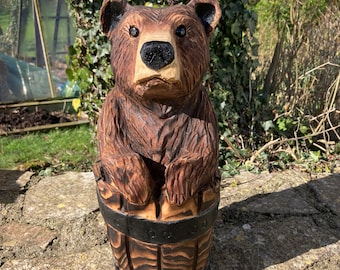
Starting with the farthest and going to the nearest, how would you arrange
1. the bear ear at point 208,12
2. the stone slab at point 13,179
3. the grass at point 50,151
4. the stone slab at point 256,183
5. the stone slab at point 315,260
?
the grass at point 50,151 → the stone slab at point 13,179 → the stone slab at point 256,183 → the stone slab at point 315,260 → the bear ear at point 208,12

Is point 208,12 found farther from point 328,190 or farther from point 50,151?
point 50,151

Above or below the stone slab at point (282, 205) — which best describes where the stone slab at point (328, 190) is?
above

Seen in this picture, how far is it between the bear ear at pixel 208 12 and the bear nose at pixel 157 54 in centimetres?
29

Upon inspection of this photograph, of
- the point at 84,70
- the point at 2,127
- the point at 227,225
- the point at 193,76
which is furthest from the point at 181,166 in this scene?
the point at 2,127

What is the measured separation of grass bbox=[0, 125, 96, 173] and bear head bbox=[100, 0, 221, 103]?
1.94 meters

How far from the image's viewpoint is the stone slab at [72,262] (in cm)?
192

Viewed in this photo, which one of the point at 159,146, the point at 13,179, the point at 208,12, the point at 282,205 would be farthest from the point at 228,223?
the point at 13,179

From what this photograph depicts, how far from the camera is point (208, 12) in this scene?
4.66 ft

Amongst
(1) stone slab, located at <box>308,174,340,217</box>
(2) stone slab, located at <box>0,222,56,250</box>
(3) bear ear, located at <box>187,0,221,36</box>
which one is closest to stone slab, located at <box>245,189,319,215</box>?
(1) stone slab, located at <box>308,174,340,217</box>

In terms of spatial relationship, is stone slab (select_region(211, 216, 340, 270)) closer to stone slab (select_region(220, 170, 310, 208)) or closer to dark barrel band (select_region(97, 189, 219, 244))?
stone slab (select_region(220, 170, 310, 208))

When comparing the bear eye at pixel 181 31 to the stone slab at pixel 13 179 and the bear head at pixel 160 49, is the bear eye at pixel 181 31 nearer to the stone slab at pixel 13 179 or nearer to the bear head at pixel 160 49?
the bear head at pixel 160 49

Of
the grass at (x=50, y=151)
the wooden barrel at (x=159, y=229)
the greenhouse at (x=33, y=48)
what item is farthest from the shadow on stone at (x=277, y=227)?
the greenhouse at (x=33, y=48)

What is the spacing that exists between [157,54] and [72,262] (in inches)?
48.8

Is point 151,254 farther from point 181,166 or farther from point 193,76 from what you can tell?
point 193,76
